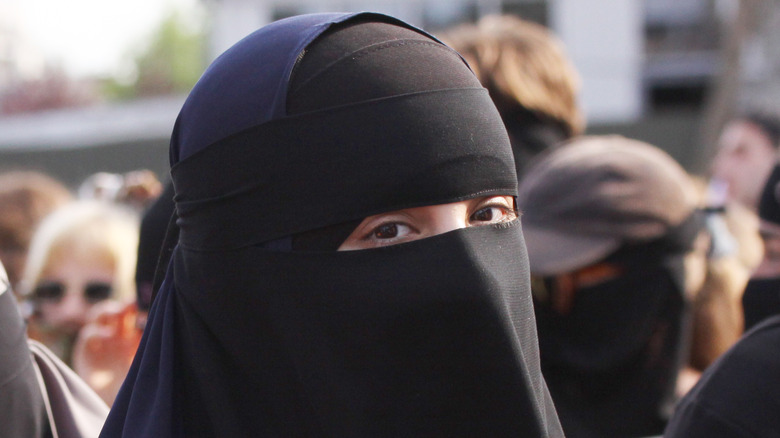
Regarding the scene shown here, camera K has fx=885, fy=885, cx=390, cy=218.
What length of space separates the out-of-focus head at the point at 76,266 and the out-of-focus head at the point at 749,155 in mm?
3168

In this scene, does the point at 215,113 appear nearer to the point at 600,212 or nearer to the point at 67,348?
the point at 600,212

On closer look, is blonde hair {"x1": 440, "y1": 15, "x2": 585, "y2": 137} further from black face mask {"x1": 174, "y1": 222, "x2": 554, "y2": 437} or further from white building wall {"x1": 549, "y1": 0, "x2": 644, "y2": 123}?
white building wall {"x1": 549, "y1": 0, "x2": 644, "y2": 123}

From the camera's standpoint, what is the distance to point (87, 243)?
379 cm

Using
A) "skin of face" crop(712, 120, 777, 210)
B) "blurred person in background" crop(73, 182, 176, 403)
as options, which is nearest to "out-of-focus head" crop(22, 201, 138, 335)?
"blurred person in background" crop(73, 182, 176, 403)

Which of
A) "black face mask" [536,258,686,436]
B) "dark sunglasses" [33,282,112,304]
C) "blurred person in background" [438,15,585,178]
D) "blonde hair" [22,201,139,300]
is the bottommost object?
"black face mask" [536,258,686,436]

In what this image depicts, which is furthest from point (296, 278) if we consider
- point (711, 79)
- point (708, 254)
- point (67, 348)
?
point (711, 79)

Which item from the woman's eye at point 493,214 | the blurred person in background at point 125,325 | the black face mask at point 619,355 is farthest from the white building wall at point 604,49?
the woman's eye at point 493,214

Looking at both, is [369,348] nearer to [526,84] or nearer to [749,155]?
[526,84]

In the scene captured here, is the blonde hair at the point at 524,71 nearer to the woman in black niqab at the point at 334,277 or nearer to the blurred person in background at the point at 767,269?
the blurred person in background at the point at 767,269

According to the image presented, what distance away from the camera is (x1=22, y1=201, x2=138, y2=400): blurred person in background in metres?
3.50

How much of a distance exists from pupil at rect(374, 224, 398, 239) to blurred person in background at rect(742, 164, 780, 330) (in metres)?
1.26

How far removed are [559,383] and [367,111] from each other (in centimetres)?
170

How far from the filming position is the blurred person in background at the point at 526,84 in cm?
359

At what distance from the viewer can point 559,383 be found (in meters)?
2.99
